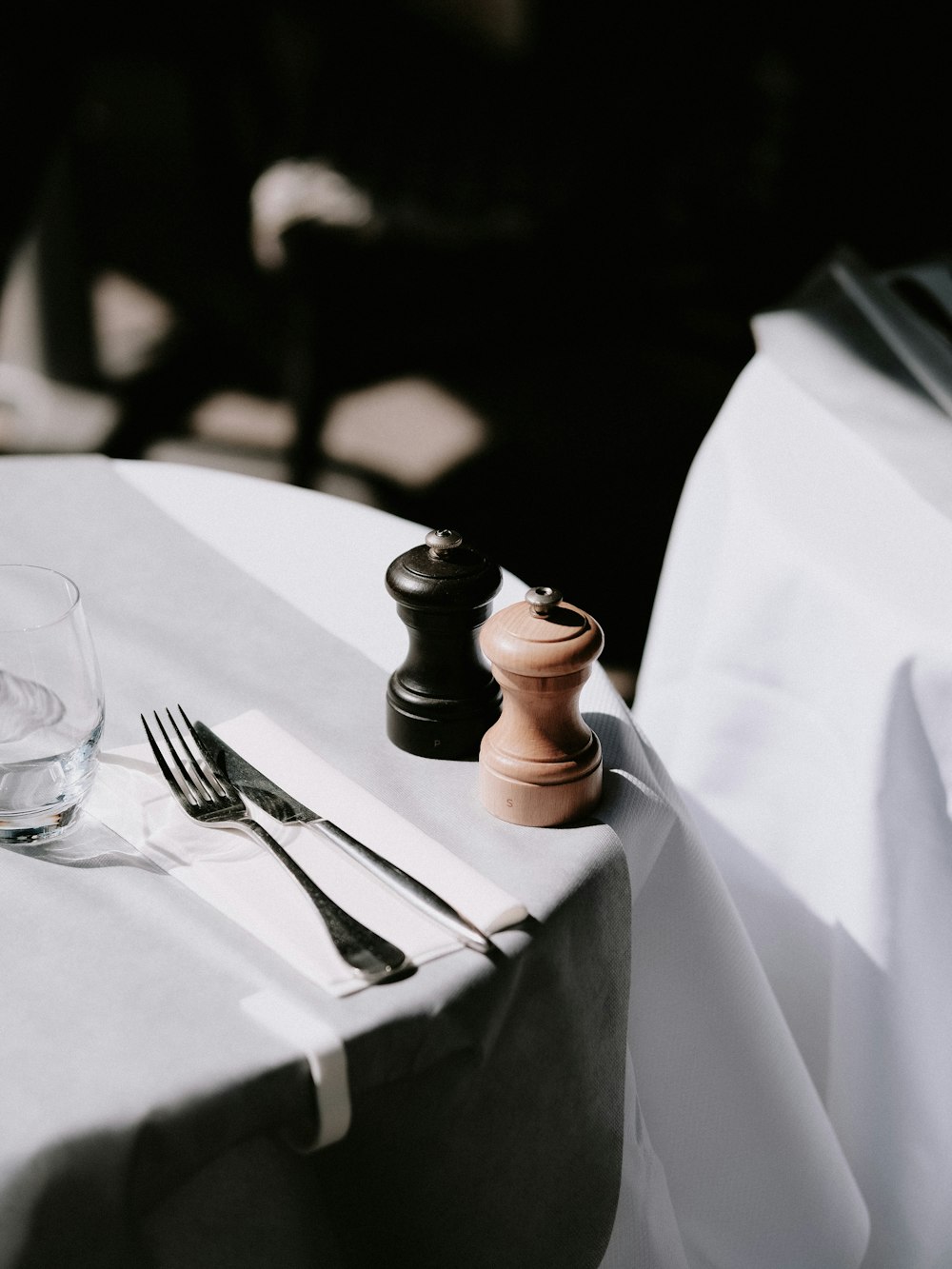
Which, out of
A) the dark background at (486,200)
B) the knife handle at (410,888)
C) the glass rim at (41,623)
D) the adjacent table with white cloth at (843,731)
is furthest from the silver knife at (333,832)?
the dark background at (486,200)

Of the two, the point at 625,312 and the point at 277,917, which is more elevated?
the point at 277,917

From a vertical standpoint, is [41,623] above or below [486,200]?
above

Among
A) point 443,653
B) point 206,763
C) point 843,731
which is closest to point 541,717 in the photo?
point 443,653

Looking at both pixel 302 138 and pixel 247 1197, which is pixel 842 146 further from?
pixel 247 1197

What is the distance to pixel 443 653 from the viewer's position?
69 centimetres

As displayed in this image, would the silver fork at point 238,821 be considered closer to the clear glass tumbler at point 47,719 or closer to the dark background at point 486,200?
the clear glass tumbler at point 47,719

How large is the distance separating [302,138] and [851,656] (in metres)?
2.40

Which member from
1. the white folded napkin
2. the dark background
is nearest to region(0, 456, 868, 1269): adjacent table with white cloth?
the white folded napkin

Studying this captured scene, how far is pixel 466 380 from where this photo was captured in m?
3.09

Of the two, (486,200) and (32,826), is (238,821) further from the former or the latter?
(486,200)

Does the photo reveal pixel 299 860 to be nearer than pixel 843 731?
Yes

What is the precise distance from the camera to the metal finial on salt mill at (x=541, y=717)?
0.62 meters

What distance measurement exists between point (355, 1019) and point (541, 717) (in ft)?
0.61

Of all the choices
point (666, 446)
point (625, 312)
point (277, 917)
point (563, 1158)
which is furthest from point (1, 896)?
point (625, 312)
